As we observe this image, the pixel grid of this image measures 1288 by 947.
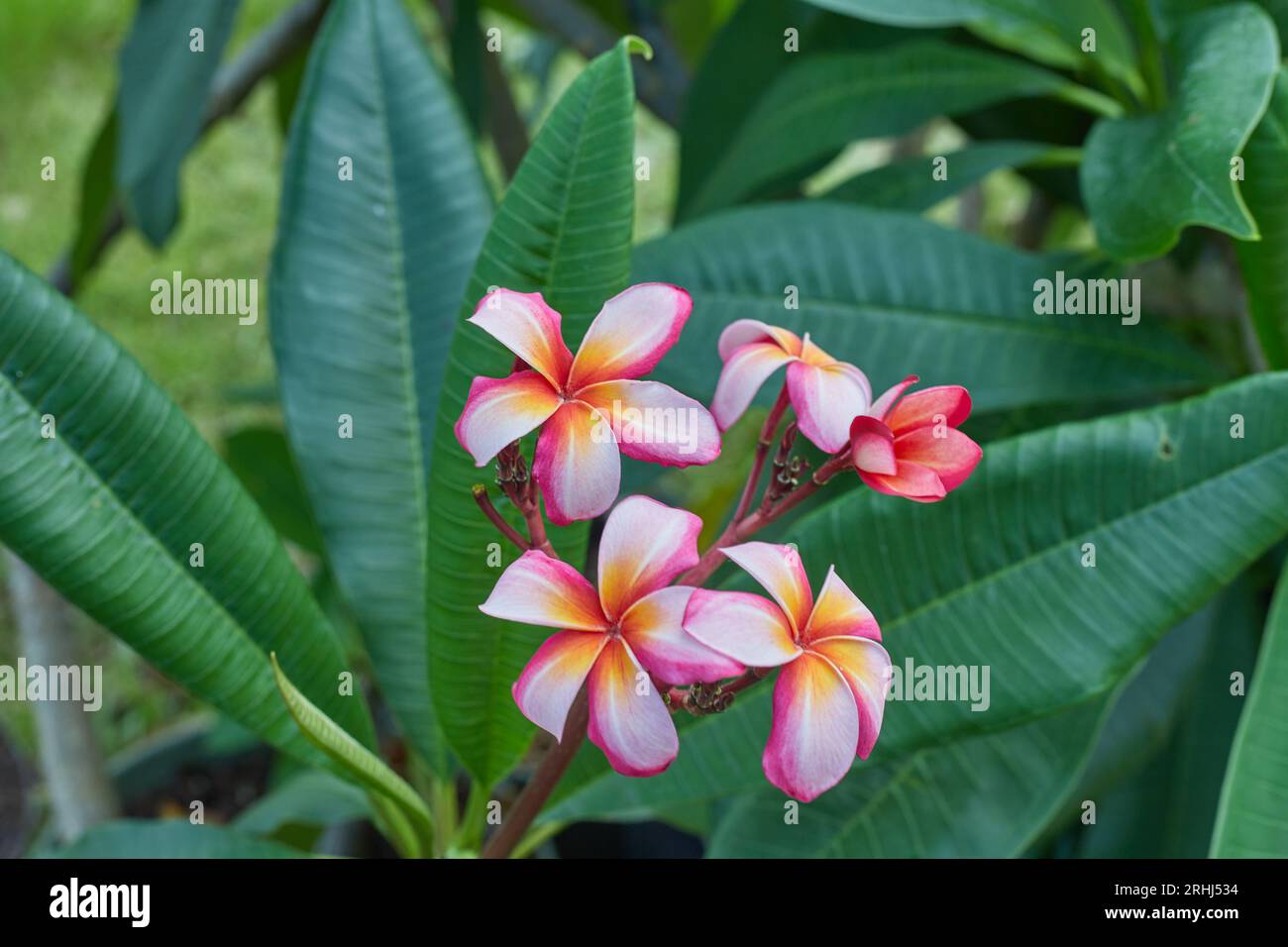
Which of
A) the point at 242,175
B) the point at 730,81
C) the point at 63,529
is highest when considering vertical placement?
the point at 242,175

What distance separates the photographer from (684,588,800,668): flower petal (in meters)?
0.29

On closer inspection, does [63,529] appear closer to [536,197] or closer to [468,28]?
[536,197]

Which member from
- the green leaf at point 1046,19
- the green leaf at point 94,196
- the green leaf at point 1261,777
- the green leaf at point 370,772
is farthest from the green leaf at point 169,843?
the green leaf at point 94,196

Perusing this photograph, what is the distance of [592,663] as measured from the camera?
31 cm

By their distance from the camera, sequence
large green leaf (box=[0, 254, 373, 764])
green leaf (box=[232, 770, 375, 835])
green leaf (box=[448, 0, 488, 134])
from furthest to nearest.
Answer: green leaf (box=[448, 0, 488, 134]) < green leaf (box=[232, 770, 375, 835]) < large green leaf (box=[0, 254, 373, 764])

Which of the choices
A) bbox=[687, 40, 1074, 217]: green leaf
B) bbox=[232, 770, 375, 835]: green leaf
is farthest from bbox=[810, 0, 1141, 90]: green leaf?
bbox=[232, 770, 375, 835]: green leaf

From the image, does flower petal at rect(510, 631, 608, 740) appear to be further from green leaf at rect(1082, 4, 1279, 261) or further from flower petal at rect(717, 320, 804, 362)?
green leaf at rect(1082, 4, 1279, 261)

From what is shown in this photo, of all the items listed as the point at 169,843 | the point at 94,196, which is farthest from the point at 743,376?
the point at 94,196

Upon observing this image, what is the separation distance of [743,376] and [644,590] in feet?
0.31

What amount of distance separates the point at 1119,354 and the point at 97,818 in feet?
2.90

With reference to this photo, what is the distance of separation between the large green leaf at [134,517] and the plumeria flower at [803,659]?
10.1 inches

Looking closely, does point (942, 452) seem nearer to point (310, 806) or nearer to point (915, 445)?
point (915, 445)
